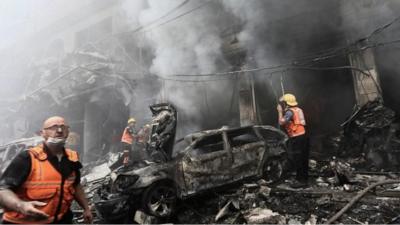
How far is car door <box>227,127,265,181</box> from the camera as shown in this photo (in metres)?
6.52

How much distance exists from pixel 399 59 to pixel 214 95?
6993 mm

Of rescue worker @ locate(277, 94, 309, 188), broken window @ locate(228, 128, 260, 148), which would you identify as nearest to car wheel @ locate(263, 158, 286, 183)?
rescue worker @ locate(277, 94, 309, 188)

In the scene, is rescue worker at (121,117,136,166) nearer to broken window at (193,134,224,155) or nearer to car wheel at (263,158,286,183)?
broken window at (193,134,224,155)

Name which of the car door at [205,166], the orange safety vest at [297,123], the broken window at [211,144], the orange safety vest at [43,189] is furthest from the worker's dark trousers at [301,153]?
the orange safety vest at [43,189]

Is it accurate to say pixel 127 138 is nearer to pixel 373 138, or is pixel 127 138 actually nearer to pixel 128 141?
pixel 128 141

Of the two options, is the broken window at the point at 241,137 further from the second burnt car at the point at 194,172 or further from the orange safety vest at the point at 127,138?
the orange safety vest at the point at 127,138

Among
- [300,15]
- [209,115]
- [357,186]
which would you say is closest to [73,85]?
[209,115]

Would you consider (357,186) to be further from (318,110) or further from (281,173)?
(318,110)

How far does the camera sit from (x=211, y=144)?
679 centimetres

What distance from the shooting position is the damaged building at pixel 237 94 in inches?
230

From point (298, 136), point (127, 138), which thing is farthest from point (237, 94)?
point (298, 136)

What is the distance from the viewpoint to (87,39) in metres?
21.2

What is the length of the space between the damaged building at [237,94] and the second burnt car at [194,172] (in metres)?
0.05

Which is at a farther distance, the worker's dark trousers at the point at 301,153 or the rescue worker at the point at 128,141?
the rescue worker at the point at 128,141
